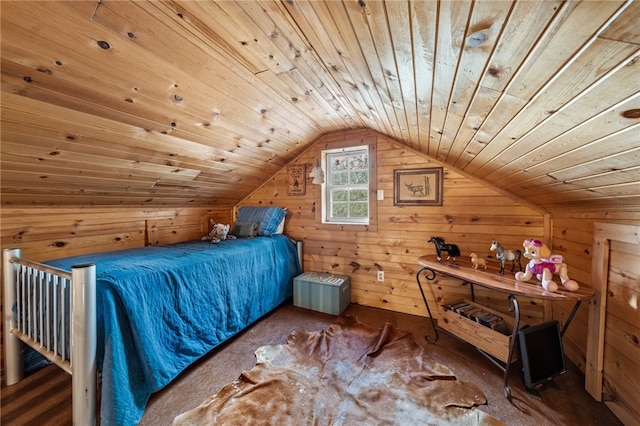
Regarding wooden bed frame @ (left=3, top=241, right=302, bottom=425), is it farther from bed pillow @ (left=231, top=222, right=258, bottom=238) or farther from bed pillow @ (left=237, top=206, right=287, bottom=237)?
bed pillow @ (left=237, top=206, right=287, bottom=237)

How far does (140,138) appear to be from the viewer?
5.88 ft

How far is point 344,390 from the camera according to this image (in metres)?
1.60

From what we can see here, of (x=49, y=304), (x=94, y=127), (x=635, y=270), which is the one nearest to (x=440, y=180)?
(x=635, y=270)

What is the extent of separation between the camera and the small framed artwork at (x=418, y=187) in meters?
2.58

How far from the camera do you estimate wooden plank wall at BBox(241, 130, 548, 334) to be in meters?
2.33

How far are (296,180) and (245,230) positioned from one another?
942mm

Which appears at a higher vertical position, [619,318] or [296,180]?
[296,180]

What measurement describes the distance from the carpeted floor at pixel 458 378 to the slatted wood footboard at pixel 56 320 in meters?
0.43

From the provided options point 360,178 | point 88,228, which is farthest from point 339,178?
point 88,228

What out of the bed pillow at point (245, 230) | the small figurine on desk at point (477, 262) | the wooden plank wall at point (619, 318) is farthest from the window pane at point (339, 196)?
the wooden plank wall at point (619, 318)

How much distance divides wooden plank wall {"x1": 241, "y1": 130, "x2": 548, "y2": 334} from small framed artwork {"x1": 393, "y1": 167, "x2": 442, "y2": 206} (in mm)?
55

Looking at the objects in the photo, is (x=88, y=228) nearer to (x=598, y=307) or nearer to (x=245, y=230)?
(x=245, y=230)

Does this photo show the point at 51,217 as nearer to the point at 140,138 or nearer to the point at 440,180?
the point at 140,138

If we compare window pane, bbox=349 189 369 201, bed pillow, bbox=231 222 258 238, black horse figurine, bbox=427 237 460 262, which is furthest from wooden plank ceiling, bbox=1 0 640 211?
bed pillow, bbox=231 222 258 238
